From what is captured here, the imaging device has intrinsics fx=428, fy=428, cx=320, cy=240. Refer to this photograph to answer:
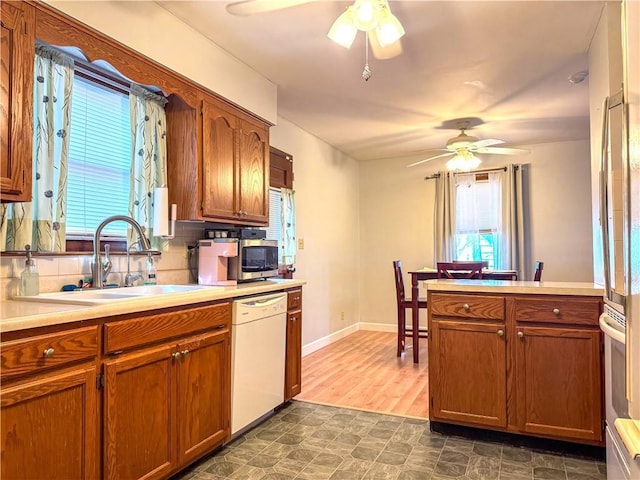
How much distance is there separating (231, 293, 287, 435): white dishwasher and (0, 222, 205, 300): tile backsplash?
63cm

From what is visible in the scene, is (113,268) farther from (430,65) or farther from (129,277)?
(430,65)

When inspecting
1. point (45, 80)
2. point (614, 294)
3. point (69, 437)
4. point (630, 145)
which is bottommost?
point (69, 437)

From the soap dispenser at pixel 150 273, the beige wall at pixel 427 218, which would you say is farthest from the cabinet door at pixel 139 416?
the beige wall at pixel 427 218

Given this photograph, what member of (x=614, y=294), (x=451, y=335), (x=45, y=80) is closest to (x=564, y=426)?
(x=451, y=335)

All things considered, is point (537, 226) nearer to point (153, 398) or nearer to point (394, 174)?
point (394, 174)

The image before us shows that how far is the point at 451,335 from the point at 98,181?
224cm

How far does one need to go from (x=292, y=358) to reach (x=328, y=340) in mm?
2122

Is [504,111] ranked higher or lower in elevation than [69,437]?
higher

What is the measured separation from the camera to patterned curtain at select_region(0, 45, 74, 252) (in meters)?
1.90

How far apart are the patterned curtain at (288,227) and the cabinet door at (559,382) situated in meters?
2.32

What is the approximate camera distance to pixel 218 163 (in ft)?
9.25

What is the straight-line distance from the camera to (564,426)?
7.60 feet

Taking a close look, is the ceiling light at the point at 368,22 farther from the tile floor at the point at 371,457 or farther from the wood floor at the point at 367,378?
the wood floor at the point at 367,378

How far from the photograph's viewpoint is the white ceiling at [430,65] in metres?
2.42
